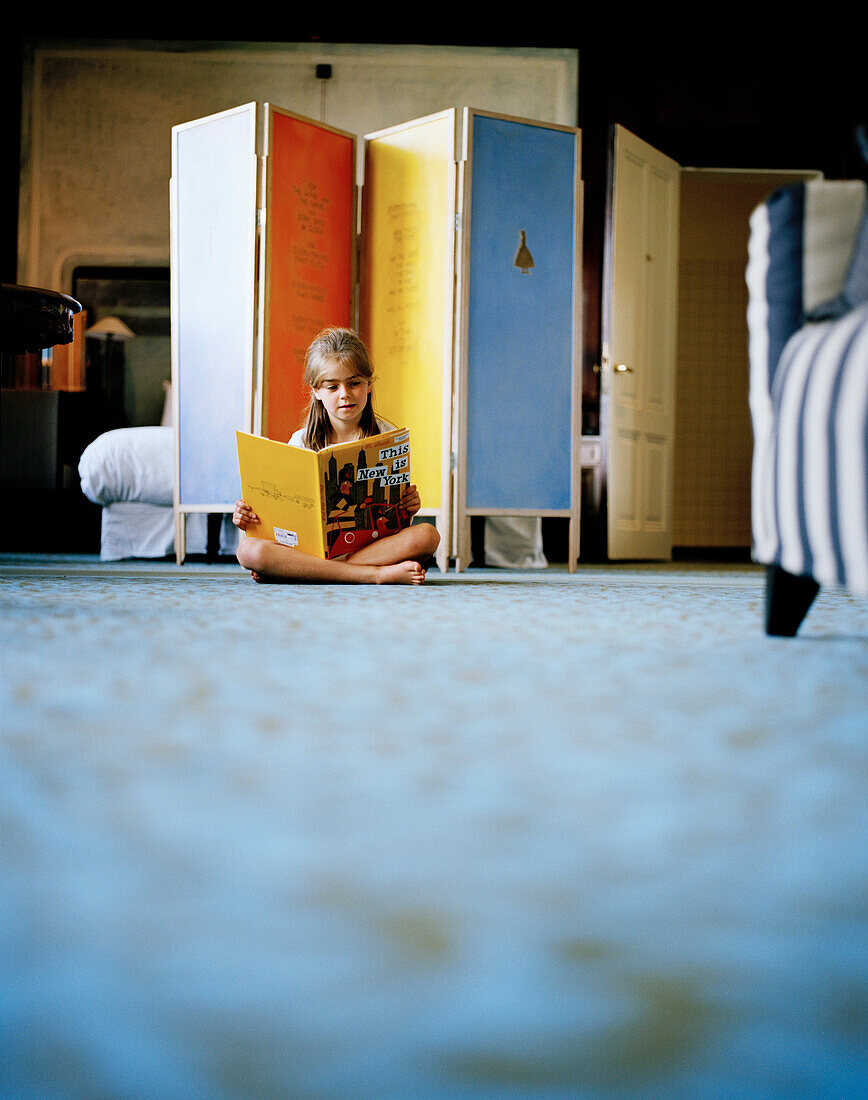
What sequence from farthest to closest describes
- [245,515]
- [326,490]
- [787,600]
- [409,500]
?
[409,500]
[245,515]
[326,490]
[787,600]

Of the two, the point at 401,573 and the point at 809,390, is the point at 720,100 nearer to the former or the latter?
the point at 401,573

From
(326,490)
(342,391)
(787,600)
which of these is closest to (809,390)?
(787,600)

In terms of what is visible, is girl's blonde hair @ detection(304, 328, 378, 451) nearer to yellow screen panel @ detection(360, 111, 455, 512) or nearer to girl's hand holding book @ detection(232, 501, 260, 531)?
girl's hand holding book @ detection(232, 501, 260, 531)

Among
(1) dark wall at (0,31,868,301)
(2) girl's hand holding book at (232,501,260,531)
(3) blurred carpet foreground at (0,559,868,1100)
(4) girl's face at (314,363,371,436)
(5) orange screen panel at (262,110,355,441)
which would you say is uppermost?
(1) dark wall at (0,31,868,301)

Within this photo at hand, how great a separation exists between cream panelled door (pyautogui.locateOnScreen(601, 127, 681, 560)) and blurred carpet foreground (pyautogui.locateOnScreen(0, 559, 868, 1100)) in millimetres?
3671

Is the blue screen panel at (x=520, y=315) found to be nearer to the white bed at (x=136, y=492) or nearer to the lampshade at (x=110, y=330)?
the white bed at (x=136, y=492)

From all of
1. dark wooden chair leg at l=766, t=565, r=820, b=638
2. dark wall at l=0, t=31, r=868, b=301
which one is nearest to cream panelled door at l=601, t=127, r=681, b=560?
dark wall at l=0, t=31, r=868, b=301

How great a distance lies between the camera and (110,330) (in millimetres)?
4727

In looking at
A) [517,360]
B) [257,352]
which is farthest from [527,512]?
[257,352]

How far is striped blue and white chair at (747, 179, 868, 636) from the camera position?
0.85 meters

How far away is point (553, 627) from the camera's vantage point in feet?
3.95

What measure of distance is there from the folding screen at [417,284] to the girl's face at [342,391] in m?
0.83

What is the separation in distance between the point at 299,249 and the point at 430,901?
3051 mm

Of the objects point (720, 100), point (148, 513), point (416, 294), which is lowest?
point (148, 513)
